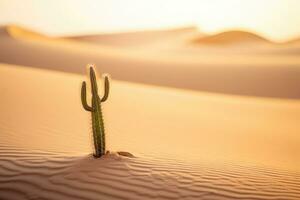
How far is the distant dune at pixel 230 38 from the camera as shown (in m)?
50.7

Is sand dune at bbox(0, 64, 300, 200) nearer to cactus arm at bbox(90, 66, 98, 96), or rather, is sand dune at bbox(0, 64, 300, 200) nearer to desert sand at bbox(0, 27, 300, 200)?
desert sand at bbox(0, 27, 300, 200)

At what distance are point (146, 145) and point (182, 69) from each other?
1508 cm

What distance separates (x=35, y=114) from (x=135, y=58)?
Answer: 17.1 m

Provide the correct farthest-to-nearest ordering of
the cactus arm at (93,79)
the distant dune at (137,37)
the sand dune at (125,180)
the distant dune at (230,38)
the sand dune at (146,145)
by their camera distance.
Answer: the distant dune at (137,37) < the distant dune at (230,38) < the cactus arm at (93,79) < the sand dune at (146,145) < the sand dune at (125,180)

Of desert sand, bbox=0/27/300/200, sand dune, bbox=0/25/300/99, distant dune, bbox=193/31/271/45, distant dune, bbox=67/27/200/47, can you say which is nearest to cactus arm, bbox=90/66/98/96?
desert sand, bbox=0/27/300/200

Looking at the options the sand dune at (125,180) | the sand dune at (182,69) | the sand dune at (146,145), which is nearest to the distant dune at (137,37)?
the sand dune at (182,69)

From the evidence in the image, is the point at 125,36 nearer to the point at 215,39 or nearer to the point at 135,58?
the point at 215,39

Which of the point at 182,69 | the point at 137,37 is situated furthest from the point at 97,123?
the point at 137,37

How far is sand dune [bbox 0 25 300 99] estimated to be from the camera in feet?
58.6

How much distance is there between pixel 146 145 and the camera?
6719 mm

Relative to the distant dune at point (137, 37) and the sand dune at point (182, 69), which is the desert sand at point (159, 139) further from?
the distant dune at point (137, 37)

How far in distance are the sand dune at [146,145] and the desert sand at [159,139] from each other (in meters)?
0.01

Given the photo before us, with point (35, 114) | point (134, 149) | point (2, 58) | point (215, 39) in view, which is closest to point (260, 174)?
point (134, 149)

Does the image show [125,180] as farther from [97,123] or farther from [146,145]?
[146,145]
